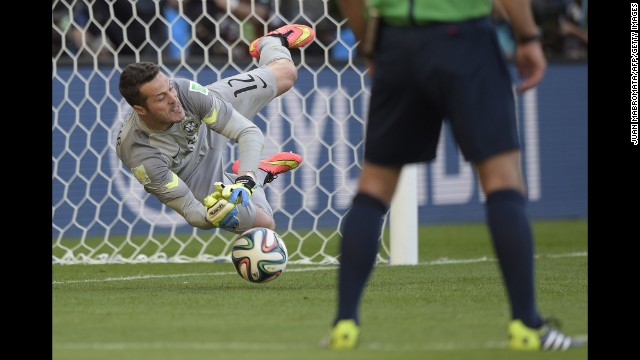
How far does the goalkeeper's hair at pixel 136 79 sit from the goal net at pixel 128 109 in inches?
97.2

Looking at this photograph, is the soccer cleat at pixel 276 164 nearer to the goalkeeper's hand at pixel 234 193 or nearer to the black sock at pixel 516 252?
the goalkeeper's hand at pixel 234 193

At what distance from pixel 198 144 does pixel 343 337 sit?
2933 mm

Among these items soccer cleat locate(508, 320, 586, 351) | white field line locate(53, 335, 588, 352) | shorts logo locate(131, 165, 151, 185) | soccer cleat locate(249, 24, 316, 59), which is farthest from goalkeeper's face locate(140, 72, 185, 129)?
soccer cleat locate(508, 320, 586, 351)

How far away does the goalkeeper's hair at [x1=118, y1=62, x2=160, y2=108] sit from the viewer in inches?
227

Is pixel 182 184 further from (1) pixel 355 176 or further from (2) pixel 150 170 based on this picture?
(1) pixel 355 176

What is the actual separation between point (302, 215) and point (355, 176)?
56 centimetres

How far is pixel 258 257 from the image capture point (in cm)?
593

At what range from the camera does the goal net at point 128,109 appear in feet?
28.1

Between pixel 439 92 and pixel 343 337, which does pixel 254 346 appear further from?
pixel 439 92

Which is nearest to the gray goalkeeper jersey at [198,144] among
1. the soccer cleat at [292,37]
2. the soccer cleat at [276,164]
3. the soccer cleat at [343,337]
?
the soccer cleat at [276,164]

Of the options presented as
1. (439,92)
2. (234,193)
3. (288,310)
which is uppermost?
(439,92)

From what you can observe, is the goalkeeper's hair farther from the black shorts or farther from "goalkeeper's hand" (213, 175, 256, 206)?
the black shorts

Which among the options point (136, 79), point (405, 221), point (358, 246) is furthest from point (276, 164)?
point (358, 246)

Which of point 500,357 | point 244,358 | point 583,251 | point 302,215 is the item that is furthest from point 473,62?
point 302,215
